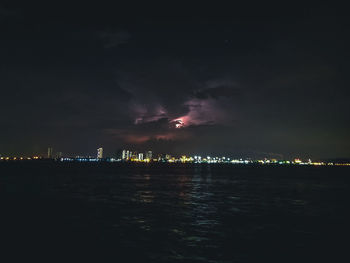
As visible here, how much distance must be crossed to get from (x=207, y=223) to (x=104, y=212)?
1104 centimetres

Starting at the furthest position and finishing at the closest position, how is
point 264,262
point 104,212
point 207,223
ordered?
point 104,212 < point 207,223 < point 264,262

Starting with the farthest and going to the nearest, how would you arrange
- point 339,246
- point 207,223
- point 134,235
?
point 207,223 < point 134,235 < point 339,246

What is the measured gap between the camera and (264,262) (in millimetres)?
16266

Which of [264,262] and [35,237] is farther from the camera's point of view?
[35,237]

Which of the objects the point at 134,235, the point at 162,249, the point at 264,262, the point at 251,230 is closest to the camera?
the point at 264,262

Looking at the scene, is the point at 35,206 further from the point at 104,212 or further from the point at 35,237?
the point at 35,237

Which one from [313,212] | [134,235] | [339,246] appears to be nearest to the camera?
[339,246]

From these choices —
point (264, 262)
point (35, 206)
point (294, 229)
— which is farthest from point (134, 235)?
point (35, 206)

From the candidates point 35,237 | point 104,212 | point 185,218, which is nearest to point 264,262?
point 185,218

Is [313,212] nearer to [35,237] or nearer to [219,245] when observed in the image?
[219,245]

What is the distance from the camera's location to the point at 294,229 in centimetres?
2416

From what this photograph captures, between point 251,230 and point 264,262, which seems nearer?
point 264,262

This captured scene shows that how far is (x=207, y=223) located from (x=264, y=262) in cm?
978

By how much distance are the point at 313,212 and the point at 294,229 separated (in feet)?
33.0
